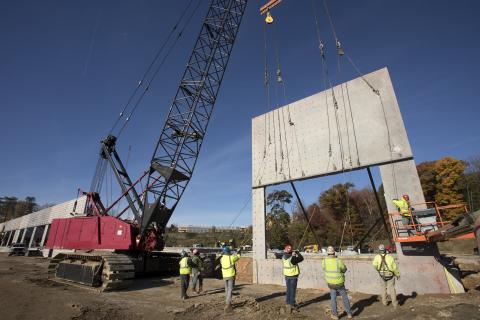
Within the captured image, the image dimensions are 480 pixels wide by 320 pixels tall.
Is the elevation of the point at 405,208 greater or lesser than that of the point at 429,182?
lesser

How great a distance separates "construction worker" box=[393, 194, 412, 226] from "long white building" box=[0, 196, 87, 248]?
2858cm

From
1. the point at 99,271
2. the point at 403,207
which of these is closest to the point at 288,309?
the point at 403,207

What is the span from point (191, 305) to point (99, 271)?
5.16 meters

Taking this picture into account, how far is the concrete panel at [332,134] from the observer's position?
1049 cm

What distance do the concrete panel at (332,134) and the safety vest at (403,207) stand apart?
1718 millimetres

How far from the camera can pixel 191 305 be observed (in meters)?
8.33

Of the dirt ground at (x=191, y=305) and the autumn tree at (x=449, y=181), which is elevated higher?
the autumn tree at (x=449, y=181)

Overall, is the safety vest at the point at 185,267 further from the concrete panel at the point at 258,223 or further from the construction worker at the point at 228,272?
the concrete panel at the point at 258,223

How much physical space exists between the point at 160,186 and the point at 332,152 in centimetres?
1086

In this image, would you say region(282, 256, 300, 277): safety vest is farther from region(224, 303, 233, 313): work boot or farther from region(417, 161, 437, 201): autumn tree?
region(417, 161, 437, 201): autumn tree

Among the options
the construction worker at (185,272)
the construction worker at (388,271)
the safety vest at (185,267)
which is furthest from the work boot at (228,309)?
the construction worker at (388,271)

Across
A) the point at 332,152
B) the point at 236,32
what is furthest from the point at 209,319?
the point at 236,32

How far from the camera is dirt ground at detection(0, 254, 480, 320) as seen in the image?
671 cm

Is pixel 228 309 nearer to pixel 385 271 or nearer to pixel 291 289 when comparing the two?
pixel 291 289
